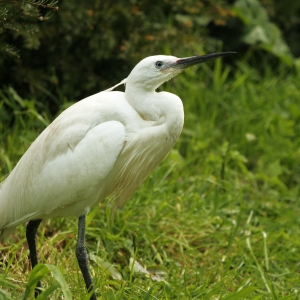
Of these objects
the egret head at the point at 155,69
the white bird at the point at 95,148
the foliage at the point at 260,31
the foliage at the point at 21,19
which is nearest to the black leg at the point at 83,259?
the white bird at the point at 95,148

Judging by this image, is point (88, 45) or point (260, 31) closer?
point (88, 45)

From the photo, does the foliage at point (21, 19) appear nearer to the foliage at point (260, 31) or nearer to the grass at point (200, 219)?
the grass at point (200, 219)

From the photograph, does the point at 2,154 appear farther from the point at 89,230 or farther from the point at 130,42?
the point at 130,42

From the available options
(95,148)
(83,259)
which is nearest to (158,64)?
(95,148)

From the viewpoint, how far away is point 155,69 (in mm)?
Answer: 3123

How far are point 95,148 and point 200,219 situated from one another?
1.35 metres

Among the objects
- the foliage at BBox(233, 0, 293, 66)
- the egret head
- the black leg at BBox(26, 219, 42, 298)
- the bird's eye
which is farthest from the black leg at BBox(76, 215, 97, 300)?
the foliage at BBox(233, 0, 293, 66)

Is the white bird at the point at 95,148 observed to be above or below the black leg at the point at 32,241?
above

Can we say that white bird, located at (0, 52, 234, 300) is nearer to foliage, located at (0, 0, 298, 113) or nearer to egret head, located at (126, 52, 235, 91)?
egret head, located at (126, 52, 235, 91)

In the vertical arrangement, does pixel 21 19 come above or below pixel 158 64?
above

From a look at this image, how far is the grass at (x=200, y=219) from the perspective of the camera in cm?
338

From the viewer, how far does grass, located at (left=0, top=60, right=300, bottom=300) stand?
338 centimetres

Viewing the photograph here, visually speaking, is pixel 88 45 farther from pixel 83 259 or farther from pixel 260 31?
Answer: pixel 83 259

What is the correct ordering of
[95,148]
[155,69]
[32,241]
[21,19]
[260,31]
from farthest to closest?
1. [260,31]
2. [21,19]
3. [32,241]
4. [155,69]
5. [95,148]
